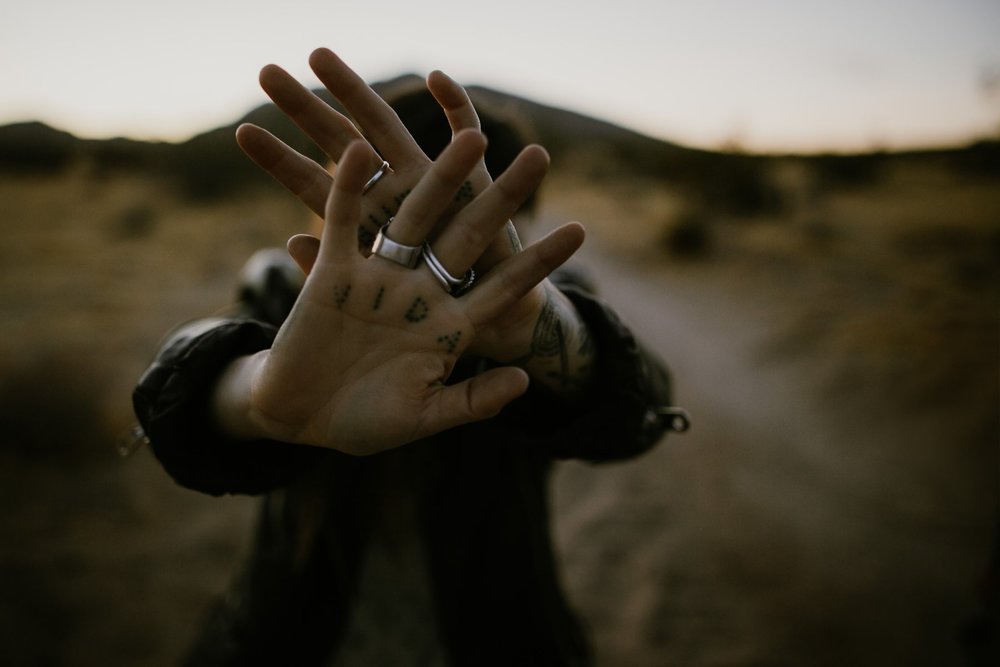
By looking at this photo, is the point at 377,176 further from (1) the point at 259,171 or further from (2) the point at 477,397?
(1) the point at 259,171

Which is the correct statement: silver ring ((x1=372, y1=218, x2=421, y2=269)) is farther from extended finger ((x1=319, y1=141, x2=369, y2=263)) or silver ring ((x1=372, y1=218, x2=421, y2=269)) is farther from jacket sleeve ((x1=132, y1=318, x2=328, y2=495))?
jacket sleeve ((x1=132, y1=318, x2=328, y2=495))

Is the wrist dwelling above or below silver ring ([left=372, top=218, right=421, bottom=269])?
below

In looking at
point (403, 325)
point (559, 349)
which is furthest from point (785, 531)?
point (403, 325)

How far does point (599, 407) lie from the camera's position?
3.52ft

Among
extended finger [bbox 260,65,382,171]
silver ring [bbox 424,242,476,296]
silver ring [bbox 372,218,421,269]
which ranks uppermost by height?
extended finger [bbox 260,65,382,171]

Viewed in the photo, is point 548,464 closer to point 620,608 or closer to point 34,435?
point 620,608

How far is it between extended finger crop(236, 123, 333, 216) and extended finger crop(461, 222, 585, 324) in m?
0.29

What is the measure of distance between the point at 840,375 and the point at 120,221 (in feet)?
41.8

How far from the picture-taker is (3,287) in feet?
23.5

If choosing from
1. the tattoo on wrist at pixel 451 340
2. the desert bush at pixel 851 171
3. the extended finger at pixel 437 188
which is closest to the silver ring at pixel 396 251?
the extended finger at pixel 437 188

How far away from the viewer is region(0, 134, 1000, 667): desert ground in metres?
2.67

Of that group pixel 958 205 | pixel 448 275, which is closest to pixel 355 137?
pixel 448 275

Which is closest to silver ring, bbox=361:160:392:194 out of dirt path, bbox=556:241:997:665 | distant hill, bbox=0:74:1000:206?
dirt path, bbox=556:241:997:665

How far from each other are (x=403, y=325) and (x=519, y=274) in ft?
0.61
